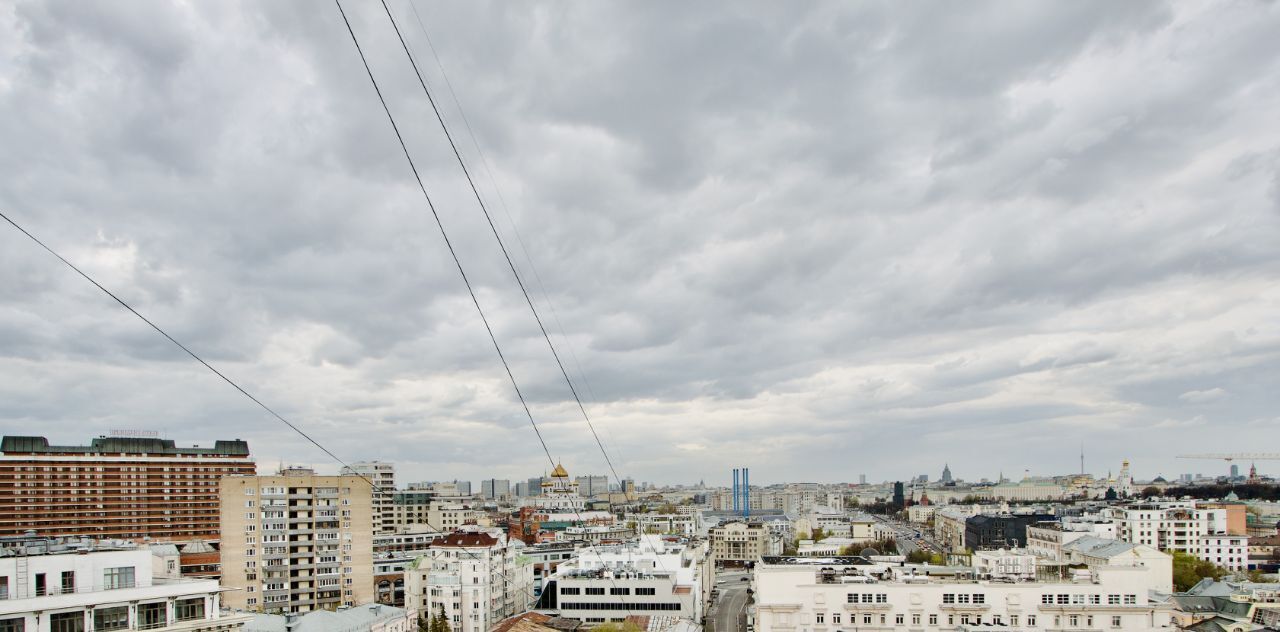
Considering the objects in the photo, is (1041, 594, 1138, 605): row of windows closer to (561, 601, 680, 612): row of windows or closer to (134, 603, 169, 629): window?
(561, 601, 680, 612): row of windows

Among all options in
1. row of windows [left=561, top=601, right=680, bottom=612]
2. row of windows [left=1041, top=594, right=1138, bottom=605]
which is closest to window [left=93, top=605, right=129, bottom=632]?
row of windows [left=1041, top=594, right=1138, bottom=605]

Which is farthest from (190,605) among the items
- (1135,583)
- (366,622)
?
(1135,583)

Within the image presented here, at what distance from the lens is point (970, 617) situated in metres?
29.1

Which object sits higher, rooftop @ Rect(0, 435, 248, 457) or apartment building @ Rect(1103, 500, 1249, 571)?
rooftop @ Rect(0, 435, 248, 457)

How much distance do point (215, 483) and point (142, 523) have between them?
283 inches

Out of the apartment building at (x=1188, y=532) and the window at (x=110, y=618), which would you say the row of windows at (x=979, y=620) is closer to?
the window at (x=110, y=618)

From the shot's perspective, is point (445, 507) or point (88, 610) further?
point (445, 507)

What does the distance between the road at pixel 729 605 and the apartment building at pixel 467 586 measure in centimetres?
1324

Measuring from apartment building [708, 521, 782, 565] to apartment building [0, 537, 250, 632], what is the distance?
90.3 m

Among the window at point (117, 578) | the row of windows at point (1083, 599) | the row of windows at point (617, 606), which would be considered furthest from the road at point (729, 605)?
the window at point (117, 578)

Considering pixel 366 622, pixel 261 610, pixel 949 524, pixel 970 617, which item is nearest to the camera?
pixel 970 617

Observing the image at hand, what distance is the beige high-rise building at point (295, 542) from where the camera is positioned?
41812mm

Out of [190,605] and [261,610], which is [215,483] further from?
[190,605]

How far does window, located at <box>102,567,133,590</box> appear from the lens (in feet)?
58.9
